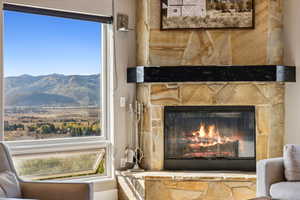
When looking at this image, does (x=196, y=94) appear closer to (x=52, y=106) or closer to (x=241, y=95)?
(x=241, y=95)

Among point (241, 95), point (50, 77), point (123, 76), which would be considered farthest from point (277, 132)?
point (50, 77)

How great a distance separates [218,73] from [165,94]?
0.56 meters

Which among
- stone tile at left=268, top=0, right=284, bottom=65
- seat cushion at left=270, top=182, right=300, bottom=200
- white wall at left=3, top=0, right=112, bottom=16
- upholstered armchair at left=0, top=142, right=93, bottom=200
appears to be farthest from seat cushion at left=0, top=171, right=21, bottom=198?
stone tile at left=268, top=0, right=284, bottom=65

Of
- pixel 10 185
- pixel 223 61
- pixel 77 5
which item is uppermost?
pixel 77 5

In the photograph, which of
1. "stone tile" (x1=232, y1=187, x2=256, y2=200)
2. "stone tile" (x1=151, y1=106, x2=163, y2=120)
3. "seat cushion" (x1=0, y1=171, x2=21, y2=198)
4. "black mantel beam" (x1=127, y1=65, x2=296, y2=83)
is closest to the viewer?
"seat cushion" (x1=0, y1=171, x2=21, y2=198)

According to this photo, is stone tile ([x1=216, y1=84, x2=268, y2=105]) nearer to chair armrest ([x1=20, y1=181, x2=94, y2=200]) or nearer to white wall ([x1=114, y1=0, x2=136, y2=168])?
white wall ([x1=114, y1=0, x2=136, y2=168])

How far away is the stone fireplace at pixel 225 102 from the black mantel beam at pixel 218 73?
0.14 metres

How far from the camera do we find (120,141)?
16.7 ft

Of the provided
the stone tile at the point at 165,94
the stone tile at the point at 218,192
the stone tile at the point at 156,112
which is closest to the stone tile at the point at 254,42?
the stone tile at the point at 165,94

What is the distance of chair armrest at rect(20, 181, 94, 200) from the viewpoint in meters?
3.34

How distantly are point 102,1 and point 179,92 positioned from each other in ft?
3.86

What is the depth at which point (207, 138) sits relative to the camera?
199 inches

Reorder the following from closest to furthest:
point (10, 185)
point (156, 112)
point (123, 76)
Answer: point (10, 185)
point (156, 112)
point (123, 76)

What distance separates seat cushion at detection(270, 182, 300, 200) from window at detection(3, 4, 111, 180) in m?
1.82
